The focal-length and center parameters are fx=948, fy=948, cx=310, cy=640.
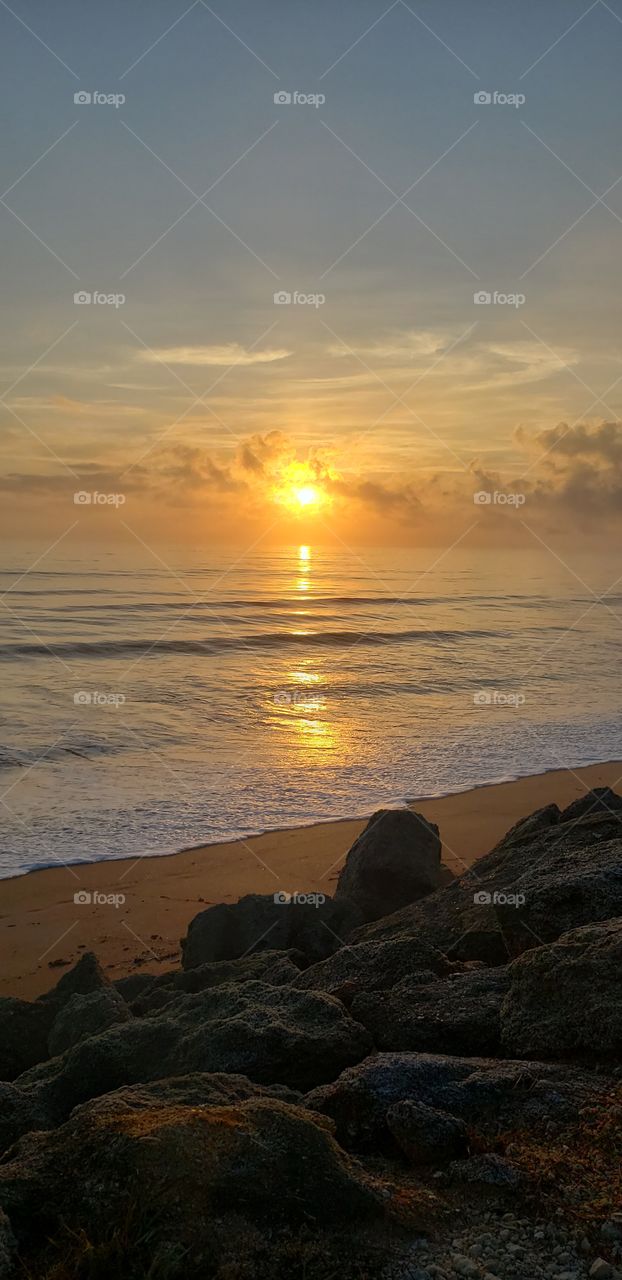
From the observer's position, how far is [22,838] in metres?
12.1

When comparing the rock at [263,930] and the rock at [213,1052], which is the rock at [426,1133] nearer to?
the rock at [213,1052]

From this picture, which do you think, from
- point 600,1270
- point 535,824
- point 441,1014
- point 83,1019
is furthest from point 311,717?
point 600,1270

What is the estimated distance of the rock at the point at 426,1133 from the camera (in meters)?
4.16

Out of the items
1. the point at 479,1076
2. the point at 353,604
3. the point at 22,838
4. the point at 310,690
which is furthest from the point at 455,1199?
the point at 353,604

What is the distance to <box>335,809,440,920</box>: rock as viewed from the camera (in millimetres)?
9336

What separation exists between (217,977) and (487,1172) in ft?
11.7

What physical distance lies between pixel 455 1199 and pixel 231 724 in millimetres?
16753

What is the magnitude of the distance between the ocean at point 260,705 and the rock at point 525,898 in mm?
4532

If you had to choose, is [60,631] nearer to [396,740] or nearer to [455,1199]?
[396,740]

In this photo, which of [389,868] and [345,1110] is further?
[389,868]

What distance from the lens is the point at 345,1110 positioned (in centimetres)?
455

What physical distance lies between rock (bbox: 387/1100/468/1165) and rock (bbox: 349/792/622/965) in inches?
82.9

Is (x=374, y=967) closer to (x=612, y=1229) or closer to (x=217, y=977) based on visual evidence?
(x=217, y=977)

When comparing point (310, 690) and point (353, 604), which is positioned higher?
point (353, 604)
